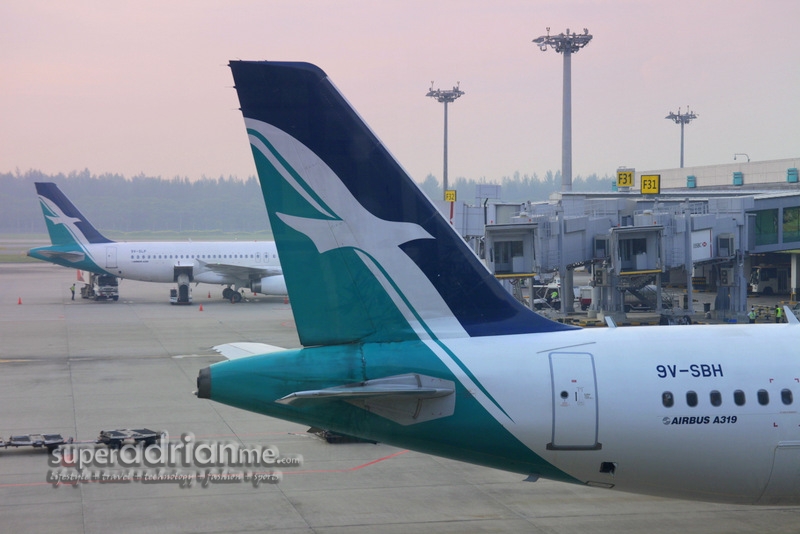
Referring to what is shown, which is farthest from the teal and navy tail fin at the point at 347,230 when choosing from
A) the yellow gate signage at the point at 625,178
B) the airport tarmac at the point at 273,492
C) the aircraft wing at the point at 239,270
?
the aircraft wing at the point at 239,270

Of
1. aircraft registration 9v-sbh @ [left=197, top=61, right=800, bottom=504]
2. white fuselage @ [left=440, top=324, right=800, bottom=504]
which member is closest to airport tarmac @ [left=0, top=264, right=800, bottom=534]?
white fuselage @ [left=440, top=324, right=800, bottom=504]

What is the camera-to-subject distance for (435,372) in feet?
36.2

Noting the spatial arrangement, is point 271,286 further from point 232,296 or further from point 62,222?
point 62,222

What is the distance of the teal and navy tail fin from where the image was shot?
10633 millimetres

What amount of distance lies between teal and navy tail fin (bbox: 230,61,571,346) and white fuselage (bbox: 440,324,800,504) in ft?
2.26

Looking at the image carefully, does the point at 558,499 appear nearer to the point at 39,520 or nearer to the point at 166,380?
the point at 39,520

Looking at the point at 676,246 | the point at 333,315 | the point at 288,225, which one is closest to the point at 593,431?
the point at 333,315

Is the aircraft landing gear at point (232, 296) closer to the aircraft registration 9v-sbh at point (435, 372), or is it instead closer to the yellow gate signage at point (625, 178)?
the yellow gate signage at point (625, 178)

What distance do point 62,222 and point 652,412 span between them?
2194 inches

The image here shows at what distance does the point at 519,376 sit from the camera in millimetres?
11133

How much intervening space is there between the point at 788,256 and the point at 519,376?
55.9m

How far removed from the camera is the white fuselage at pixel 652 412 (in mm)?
11023

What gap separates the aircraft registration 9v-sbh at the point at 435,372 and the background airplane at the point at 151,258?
4707 centimetres

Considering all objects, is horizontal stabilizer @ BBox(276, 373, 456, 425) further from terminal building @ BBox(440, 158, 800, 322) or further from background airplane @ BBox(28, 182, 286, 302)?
background airplane @ BBox(28, 182, 286, 302)
